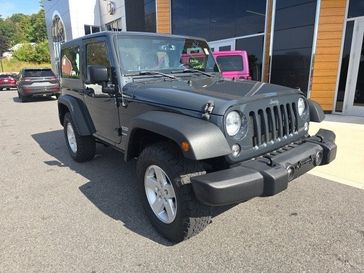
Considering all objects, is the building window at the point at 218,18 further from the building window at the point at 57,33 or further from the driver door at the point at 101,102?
the building window at the point at 57,33

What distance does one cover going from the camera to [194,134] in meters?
2.36

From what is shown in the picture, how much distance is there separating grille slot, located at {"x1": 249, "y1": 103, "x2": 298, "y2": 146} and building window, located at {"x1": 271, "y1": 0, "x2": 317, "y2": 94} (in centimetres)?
662

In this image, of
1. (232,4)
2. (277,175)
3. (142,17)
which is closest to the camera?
(277,175)

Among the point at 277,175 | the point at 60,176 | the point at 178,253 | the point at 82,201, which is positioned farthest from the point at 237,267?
the point at 60,176

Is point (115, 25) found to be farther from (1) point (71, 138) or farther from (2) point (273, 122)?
(2) point (273, 122)

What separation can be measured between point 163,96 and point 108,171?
2.21 meters

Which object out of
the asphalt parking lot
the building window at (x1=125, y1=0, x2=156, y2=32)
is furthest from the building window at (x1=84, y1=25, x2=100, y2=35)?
the asphalt parking lot

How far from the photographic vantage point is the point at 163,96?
295cm

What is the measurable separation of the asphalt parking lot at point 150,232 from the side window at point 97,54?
65.5 inches

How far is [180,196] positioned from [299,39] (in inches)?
321

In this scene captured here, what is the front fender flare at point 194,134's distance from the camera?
2320 millimetres

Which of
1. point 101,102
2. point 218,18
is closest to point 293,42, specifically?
point 218,18

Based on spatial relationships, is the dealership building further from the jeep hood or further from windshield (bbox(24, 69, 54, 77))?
windshield (bbox(24, 69, 54, 77))

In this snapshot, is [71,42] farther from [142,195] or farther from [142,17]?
[142,17]
